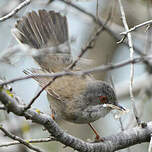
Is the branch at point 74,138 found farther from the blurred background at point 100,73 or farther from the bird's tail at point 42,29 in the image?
the bird's tail at point 42,29

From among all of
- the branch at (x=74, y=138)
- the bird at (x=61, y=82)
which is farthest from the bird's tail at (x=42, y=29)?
the branch at (x=74, y=138)

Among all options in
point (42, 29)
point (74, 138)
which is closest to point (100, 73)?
point (42, 29)

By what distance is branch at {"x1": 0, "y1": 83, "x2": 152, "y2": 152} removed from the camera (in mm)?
2867

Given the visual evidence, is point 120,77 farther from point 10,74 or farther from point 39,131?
point 10,74

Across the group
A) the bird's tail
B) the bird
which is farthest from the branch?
the bird's tail

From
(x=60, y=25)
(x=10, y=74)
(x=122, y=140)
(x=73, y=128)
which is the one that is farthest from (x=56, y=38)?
(x=73, y=128)

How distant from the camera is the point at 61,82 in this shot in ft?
17.8

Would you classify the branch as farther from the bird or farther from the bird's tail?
the bird's tail

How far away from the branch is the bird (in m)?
0.59

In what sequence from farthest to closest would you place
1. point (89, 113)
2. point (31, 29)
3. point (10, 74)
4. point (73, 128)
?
point (73, 128)
point (10, 74)
point (31, 29)
point (89, 113)

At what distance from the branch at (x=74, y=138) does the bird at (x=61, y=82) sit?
1.94ft

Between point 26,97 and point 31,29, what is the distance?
1.69m

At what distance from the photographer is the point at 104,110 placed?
5.21 meters

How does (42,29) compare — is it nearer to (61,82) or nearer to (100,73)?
(61,82)
